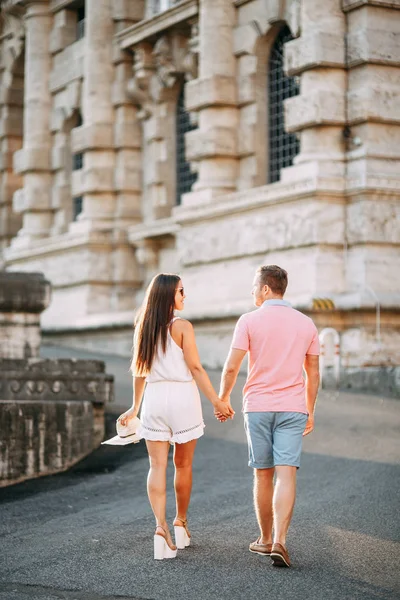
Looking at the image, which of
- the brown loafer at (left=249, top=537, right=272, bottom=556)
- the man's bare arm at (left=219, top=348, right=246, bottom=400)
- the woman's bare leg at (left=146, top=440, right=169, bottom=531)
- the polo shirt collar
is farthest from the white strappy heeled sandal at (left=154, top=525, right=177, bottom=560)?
the polo shirt collar

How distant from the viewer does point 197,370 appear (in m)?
8.26

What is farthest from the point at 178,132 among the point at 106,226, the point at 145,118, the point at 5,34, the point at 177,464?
the point at 177,464

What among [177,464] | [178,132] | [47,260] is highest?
[178,132]

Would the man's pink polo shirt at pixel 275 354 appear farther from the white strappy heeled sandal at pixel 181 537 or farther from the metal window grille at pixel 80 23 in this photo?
the metal window grille at pixel 80 23

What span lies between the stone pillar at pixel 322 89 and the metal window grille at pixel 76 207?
11495 millimetres

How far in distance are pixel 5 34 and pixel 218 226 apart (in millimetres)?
14315

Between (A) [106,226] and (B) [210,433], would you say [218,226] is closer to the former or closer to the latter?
(A) [106,226]

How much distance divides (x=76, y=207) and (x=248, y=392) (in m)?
23.4

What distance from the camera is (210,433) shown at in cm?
1485

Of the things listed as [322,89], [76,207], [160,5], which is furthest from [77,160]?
[322,89]

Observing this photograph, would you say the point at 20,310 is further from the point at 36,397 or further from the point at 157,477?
the point at 157,477

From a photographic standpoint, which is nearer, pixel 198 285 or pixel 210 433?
pixel 210 433

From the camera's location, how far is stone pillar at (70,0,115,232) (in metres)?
27.9

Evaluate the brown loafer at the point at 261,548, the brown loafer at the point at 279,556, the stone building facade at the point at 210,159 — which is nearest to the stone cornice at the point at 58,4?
the stone building facade at the point at 210,159
